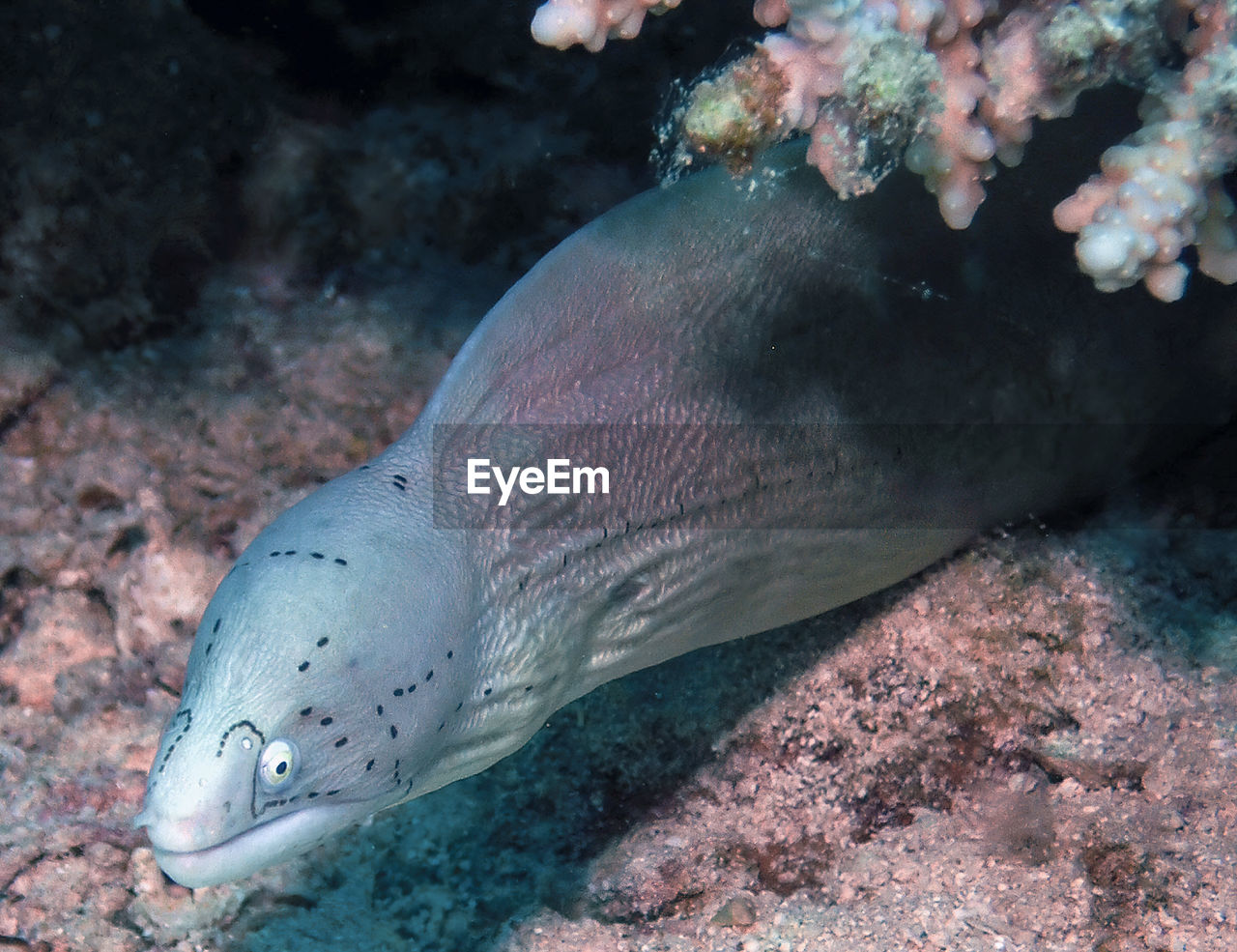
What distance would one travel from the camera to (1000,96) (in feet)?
4.83

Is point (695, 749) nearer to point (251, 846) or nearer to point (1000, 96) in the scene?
point (251, 846)

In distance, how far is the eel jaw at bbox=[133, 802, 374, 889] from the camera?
142 centimetres

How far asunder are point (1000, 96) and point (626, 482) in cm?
101

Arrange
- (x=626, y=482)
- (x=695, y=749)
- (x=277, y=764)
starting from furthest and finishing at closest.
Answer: (x=695, y=749)
(x=626, y=482)
(x=277, y=764)

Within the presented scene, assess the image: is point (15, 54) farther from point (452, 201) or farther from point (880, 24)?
point (880, 24)

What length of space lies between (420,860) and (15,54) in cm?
296

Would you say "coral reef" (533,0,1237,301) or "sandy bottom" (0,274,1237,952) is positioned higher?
"coral reef" (533,0,1237,301)

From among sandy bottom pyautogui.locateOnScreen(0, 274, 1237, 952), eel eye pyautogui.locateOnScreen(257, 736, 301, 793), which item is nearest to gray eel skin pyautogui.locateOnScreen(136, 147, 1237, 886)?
eel eye pyautogui.locateOnScreen(257, 736, 301, 793)

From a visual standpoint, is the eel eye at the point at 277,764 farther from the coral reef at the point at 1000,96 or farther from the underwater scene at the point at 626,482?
the coral reef at the point at 1000,96

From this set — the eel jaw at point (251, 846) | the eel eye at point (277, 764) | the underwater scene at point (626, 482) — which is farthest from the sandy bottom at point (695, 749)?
the eel eye at point (277, 764)

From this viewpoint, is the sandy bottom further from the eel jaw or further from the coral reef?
the coral reef

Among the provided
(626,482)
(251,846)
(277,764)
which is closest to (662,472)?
(626,482)

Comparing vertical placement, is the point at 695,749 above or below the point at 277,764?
below

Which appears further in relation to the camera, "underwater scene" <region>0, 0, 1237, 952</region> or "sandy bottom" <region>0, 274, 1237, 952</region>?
"sandy bottom" <region>0, 274, 1237, 952</region>
